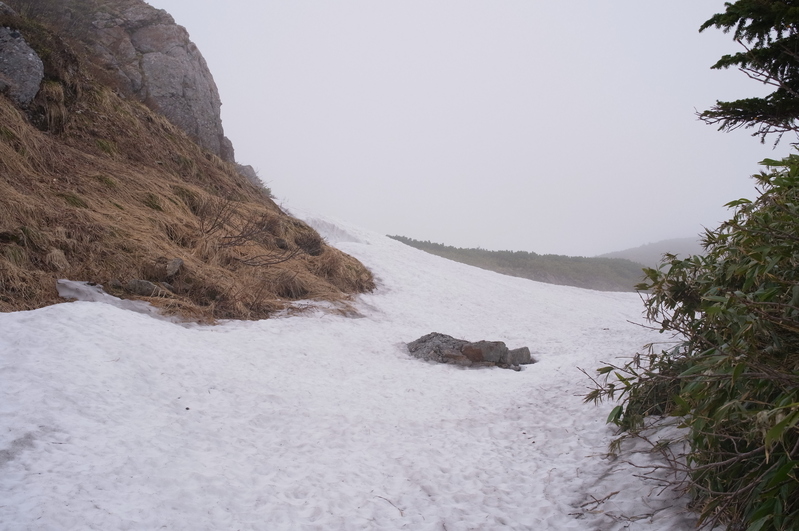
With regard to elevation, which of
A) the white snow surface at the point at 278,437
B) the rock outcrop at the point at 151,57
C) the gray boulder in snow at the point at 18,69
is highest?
the rock outcrop at the point at 151,57

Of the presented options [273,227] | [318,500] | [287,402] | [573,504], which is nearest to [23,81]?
[273,227]

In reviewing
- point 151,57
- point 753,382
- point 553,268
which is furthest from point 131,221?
point 553,268

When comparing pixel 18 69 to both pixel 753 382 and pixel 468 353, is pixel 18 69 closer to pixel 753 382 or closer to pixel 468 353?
pixel 468 353

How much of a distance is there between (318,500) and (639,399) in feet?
8.22

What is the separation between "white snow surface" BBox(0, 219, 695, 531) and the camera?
2590 mm

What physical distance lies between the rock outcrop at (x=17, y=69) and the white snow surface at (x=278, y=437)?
4447 mm

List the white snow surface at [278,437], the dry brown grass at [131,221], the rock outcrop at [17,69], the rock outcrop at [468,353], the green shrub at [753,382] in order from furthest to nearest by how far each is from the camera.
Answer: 1. the rock outcrop at [17,69]
2. the rock outcrop at [468,353]
3. the dry brown grass at [131,221]
4. the white snow surface at [278,437]
5. the green shrub at [753,382]

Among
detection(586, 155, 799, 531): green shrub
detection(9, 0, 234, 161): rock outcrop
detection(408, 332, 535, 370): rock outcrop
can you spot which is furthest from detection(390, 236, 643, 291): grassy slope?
→ detection(586, 155, 799, 531): green shrub

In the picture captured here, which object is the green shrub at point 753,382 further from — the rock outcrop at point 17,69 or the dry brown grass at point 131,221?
the rock outcrop at point 17,69

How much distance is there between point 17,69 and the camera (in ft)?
23.1

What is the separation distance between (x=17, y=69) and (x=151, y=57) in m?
6.28

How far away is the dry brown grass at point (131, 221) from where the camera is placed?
5.28 metres

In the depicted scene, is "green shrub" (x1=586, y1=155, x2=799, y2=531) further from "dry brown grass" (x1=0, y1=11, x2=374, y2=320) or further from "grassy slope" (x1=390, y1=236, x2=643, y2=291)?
"grassy slope" (x1=390, y1=236, x2=643, y2=291)

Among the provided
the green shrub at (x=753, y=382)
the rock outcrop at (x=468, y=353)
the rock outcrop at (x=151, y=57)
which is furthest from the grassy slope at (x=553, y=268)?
the green shrub at (x=753, y=382)
